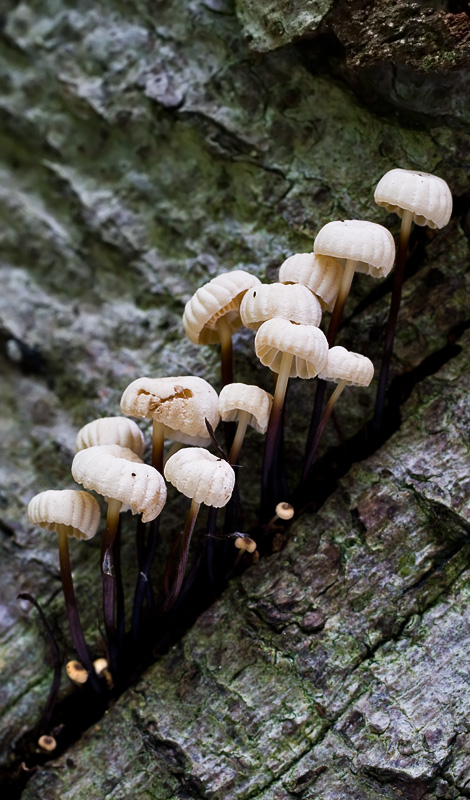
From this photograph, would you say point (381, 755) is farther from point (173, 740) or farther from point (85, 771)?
point (85, 771)

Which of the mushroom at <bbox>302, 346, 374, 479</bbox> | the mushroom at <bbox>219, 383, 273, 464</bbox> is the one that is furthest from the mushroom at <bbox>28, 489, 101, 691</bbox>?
the mushroom at <bbox>302, 346, 374, 479</bbox>

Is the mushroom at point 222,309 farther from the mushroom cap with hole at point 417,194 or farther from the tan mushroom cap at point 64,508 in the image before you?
the tan mushroom cap at point 64,508

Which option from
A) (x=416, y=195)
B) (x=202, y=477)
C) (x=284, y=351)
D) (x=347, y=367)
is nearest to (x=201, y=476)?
(x=202, y=477)

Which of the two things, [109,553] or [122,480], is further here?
[109,553]

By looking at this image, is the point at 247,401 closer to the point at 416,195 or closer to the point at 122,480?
the point at 122,480

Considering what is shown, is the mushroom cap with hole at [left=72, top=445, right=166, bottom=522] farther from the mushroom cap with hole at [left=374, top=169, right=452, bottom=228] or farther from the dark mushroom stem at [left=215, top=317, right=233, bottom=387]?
the mushroom cap with hole at [left=374, top=169, right=452, bottom=228]

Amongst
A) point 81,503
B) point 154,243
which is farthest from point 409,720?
point 154,243

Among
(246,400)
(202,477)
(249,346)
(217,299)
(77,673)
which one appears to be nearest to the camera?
(202,477)
